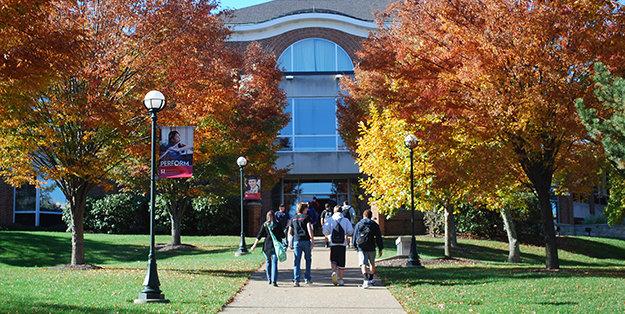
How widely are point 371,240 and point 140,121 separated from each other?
23.8 feet

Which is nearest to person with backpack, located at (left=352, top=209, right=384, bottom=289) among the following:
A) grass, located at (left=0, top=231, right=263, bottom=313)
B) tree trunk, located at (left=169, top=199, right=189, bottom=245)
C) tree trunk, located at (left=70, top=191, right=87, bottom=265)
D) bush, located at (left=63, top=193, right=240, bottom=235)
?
grass, located at (left=0, top=231, right=263, bottom=313)

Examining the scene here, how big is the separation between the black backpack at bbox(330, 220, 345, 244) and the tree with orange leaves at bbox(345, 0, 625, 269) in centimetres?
387

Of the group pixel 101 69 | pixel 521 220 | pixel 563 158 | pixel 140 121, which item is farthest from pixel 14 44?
pixel 521 220

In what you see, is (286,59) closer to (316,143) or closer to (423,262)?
(316,143)

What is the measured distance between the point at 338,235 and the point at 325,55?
31.1 meters

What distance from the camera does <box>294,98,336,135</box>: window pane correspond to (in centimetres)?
3906

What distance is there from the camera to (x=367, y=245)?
45.8 feet

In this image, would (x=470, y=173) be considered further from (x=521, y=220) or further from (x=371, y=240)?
(x=521, y=220)

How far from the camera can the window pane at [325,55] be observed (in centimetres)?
4441

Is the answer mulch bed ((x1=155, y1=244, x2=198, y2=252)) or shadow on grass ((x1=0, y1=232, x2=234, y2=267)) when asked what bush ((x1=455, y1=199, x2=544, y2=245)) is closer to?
shadow on grass ((x1=0, y1=232, x2=234, y2=267))

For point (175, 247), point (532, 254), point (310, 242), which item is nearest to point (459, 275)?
point (310, 242)

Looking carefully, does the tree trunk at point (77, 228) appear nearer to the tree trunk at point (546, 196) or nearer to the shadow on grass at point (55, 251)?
the shadow on grass at point (55, 251)

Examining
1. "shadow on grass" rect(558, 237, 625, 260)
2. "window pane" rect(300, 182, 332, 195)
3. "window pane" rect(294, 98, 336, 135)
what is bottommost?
"shadow on grass" rect(558, 237, 625, 260)

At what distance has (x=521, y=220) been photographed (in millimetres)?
33219
